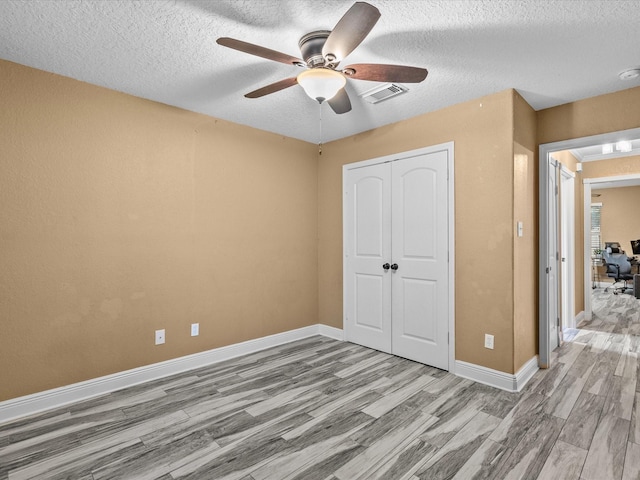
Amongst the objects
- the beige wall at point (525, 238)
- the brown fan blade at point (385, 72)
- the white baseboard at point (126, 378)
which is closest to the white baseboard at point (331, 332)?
the white baseboard at point (126, 378)

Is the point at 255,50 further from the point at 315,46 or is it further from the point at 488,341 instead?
the point at 488,341

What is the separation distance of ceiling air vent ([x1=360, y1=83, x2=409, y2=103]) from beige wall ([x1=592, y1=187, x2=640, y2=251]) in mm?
9302

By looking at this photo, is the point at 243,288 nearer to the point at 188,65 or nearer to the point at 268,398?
the point at 268,398

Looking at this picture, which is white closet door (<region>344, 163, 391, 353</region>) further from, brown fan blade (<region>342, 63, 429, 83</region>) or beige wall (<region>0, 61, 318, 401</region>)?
brown fan blade (<region>342, 63, 429, 83</region>)

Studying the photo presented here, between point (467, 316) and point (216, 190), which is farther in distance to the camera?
point (216, 190)

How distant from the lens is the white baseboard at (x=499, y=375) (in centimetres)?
283

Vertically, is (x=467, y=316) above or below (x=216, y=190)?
below

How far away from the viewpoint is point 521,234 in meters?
2.98

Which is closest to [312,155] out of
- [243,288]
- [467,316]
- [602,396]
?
[243,288]

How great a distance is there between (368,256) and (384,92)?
1846mm

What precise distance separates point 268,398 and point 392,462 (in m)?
1.14

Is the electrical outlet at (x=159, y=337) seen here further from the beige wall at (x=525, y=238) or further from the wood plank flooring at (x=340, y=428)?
the beige wall at (x=525, y=238)

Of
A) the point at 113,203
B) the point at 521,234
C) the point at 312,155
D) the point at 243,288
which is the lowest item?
the point at 243,288

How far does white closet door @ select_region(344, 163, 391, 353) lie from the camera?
3.81 meters
